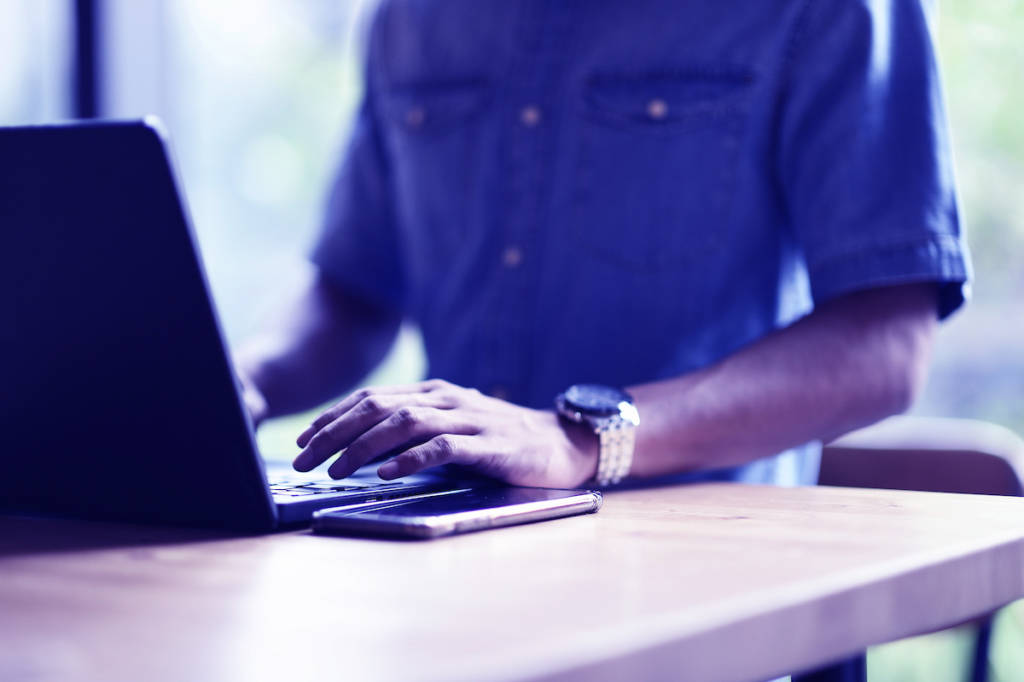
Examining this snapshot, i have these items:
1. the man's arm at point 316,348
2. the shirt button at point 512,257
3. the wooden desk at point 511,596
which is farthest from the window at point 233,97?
the wooden desk at point 511,596

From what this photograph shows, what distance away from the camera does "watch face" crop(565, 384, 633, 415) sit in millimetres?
908

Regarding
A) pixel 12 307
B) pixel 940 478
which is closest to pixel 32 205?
pixel 12 307

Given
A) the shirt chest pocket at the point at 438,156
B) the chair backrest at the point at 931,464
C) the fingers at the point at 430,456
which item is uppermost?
the shirt chest pocket at the point at 438,156

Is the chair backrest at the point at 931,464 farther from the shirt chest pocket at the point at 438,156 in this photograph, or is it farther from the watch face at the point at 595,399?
the shirt chest pocket at the point at 438,156

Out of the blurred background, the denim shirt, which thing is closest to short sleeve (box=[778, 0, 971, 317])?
the denim shirt

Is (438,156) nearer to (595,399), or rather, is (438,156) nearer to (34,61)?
(595,399)

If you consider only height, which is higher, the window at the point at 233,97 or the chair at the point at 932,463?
the window at the point at 233,97

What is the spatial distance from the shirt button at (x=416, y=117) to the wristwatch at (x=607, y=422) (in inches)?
25.8

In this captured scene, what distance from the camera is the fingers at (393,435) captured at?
0.76m

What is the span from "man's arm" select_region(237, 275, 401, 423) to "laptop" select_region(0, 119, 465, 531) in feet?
2.17

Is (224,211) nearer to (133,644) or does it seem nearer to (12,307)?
(12,307)

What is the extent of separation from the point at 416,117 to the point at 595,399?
0.69 metres

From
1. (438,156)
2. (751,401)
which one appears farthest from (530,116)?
(751,401)

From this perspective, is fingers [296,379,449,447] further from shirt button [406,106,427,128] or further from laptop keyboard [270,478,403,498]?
shirt button [406,106,427,128]
